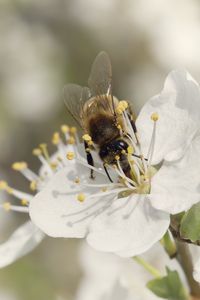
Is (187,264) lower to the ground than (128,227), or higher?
lower

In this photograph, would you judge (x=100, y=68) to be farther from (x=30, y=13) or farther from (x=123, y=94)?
(x=30, y=13)

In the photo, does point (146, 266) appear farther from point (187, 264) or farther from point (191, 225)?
point (191, 225)

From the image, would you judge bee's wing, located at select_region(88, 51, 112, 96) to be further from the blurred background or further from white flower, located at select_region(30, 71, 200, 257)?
the blurred background

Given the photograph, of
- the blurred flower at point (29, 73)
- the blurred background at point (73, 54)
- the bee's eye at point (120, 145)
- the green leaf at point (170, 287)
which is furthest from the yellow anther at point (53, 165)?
the blurred flower at point (29, 73)

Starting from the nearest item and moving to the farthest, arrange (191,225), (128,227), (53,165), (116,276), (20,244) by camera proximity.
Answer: (191,225), (128,227), (20,244), (53,165), (116,276)

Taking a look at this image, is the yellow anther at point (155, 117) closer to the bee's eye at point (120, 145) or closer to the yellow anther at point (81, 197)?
the bee's eye at point (120, 145)

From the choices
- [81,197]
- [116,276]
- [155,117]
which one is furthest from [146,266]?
[116,276]

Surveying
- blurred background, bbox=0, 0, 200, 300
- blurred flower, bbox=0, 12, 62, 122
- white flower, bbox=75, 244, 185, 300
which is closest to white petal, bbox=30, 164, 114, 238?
white flower, bbox=75, 244, 185, 300
